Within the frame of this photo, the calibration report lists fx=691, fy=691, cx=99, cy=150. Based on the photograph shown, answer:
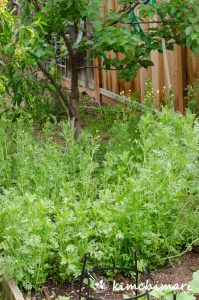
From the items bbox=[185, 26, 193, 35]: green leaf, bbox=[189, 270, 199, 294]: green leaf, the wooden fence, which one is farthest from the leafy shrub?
the wooden fence

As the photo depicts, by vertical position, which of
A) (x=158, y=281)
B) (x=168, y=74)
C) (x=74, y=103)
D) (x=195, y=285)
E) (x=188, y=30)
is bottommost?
(x=158, y=281)

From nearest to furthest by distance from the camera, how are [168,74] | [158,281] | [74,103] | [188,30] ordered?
[158,281] → [188,30] → [74,103] → [168,74]

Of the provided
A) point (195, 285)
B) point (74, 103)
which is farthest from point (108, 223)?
point (74, 103)

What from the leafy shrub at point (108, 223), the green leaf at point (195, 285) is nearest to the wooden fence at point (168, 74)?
the leafy shrub at point (108, 223)

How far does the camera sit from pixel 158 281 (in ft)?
13.7

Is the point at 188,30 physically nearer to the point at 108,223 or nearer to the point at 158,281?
the point at 108,223

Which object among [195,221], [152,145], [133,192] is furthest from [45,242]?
[152,145]

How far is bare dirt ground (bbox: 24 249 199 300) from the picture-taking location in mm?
4105

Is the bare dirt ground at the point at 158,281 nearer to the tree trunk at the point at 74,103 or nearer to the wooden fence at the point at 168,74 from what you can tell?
the tree trunk at the point at 74,103

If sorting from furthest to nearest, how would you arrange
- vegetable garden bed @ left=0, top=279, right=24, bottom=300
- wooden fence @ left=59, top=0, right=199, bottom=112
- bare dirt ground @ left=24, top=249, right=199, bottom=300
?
wooden fence @ left=59, top=0, right=199, bottom=112 → bare dirt ground @ left=24, top=249, right=199, bottom=300 → vegetable garden bed @ left=0, top=279, right=24, bottom=300

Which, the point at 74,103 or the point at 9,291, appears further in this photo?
the point at 74,103

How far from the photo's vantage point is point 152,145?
5023 mm

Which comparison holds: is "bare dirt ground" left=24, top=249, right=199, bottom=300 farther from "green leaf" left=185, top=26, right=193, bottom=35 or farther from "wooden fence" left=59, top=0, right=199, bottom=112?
"wooden fence" left=59, top=0, right=199, bottom=112

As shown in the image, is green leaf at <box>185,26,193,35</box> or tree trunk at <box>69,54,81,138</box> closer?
green leaf at <box>185,26,193,35</box>
